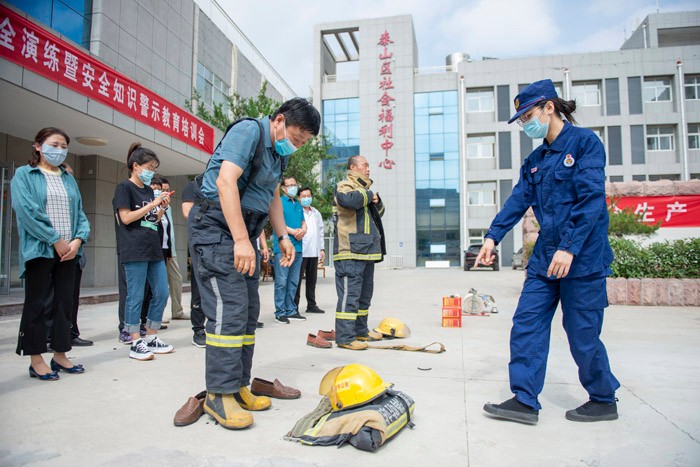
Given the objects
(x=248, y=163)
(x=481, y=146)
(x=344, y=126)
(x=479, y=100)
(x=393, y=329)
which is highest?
(x=479, y=100)

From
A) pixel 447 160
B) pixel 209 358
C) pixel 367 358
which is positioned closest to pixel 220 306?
pixel 209 358

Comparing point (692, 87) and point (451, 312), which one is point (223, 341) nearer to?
point (451, 312)

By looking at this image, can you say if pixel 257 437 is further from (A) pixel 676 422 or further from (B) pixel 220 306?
(A) pixel 676 422

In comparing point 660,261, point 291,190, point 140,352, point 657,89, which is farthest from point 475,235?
point 140,352

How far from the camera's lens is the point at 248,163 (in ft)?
8.34

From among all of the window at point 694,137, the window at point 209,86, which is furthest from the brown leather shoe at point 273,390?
the window at point 694,137

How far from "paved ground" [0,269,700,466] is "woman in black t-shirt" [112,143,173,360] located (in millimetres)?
275

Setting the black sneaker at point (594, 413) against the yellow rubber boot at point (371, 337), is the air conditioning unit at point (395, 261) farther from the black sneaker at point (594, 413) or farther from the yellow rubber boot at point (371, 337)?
the black sneaker at point (594, 413)

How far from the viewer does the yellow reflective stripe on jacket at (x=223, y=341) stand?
96.0 inches

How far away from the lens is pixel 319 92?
37156mm

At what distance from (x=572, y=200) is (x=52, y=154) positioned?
3601 millimetres

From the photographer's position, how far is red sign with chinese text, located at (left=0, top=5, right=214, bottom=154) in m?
7.21

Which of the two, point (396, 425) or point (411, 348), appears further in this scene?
point (411, 348)

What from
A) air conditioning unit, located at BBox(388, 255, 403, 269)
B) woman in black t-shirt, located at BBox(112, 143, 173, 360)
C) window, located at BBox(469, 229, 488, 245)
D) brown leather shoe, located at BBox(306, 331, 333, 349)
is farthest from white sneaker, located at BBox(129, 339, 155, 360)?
window, located at BBox(469, 229, 488, 245)
